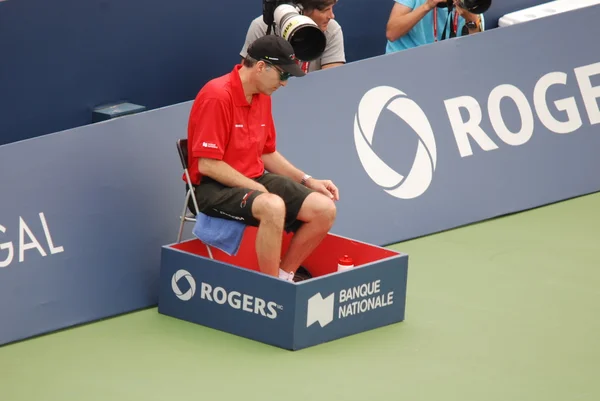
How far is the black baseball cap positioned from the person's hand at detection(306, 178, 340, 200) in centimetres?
69

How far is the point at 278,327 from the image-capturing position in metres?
6.09

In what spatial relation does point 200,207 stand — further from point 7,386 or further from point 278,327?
point 7,386

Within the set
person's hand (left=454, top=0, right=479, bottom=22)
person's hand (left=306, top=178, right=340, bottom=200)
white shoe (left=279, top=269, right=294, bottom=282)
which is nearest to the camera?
white shoe (left=279, top=269, right=294, bottom=282)

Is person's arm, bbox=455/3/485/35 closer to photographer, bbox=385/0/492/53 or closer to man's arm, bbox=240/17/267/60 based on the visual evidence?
photographer, bbox=385/0/492/53

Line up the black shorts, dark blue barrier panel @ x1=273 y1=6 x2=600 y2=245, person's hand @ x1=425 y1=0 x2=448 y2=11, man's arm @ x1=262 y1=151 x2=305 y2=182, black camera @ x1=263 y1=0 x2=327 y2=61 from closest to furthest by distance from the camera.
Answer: the black shorts < man's arm @ x1=262 y1=151 x2=305 y2=182 < black camera @ x1=263 y1=0 x2=327 y2=61 < dark blue barrier panel @ x1=273 y1=6 x2=600 y2=245 < person's hand @ x1=425 y1=0 x2=448 y2=11

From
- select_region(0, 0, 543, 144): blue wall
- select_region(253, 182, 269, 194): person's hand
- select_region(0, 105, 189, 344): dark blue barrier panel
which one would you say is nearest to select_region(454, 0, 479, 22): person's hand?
select_region(0, 0, 543, 144): blue wall

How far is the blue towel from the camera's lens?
252 inches

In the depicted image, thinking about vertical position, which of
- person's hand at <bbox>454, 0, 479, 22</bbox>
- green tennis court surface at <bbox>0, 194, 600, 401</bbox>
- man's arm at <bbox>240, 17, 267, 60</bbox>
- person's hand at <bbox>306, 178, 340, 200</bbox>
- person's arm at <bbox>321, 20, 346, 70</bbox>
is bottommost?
green tennis court surface at <bbox>0, 194, 600, 401</bbox>

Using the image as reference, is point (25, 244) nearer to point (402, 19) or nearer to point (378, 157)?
point (378, 157)

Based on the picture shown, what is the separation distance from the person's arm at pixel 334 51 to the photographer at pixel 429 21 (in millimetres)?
636

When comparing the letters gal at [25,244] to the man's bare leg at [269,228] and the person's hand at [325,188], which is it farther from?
the person's hand at [325,188]

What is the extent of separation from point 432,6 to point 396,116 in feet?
3.10

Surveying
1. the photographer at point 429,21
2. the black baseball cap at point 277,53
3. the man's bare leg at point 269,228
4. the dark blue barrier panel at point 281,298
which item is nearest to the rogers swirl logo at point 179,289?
the dark blue barrier panel at point 281,298

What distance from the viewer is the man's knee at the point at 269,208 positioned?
20.2 ft
